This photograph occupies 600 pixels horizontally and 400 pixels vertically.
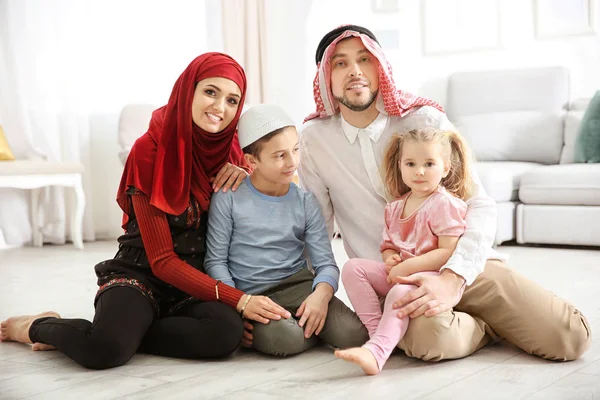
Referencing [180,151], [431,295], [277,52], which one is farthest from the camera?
[277,52]

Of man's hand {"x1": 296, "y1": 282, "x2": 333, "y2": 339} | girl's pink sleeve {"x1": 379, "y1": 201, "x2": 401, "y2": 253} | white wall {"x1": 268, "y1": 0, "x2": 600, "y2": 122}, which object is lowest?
man's hand {"x1": 296, "y1": 282, "x2": 333, "y2": 339}

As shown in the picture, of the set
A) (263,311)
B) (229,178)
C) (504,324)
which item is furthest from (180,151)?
(504,324)

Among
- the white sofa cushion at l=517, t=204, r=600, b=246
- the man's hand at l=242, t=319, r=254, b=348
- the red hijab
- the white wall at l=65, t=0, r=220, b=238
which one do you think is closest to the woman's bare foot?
the red hijab

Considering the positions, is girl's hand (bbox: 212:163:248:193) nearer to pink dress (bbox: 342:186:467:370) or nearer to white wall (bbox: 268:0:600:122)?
pink dress (bbox: 342:186:467:370)

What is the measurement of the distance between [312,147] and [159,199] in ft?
1.89

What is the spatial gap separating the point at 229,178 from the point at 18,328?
78 centimetres

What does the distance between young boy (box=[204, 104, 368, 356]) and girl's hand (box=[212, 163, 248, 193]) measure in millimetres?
17

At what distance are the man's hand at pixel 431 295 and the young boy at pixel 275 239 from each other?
21 cm

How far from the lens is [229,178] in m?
2.20

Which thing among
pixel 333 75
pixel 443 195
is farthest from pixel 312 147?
pixel 443 195

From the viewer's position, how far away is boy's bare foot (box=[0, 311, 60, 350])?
2.23 meters

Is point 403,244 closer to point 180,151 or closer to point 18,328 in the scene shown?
point 180,151

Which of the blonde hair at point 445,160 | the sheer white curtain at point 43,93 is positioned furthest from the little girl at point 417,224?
the sheer white curtain at point 43,93

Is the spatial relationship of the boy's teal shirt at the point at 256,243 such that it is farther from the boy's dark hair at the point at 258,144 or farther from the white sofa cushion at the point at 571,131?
the white sofa cushion at the point at 571,131
